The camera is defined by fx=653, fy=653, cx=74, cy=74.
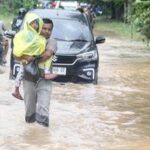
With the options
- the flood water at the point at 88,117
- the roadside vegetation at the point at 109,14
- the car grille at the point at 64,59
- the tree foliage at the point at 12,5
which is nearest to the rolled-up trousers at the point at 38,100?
the flood water at the point at 88,117

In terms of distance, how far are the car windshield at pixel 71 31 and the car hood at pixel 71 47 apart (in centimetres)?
25

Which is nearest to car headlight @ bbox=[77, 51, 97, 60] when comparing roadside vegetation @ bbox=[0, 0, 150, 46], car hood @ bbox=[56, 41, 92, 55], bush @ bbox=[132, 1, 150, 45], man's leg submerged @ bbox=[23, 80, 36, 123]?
car hood @ bbox=[56, 41, 92, 55]

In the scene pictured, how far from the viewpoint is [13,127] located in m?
9.45

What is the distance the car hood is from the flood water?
0.73 meters

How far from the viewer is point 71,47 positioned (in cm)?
1411

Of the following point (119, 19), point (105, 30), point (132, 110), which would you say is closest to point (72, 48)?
point (132, 110)

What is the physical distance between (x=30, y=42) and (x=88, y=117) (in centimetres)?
214

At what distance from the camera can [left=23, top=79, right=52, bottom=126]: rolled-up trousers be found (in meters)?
9.27

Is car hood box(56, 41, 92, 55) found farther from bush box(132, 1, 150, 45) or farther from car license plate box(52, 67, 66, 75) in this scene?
bush box(132, 1, 150, 45)

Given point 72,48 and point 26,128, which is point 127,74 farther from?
point 26,128

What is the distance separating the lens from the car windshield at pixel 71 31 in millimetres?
14734

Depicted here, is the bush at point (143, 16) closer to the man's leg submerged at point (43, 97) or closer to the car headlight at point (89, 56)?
the car headlight at point (89, 56)

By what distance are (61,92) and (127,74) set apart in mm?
4345

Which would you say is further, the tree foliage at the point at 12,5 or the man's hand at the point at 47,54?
the tree foliage at the point at 12,5
